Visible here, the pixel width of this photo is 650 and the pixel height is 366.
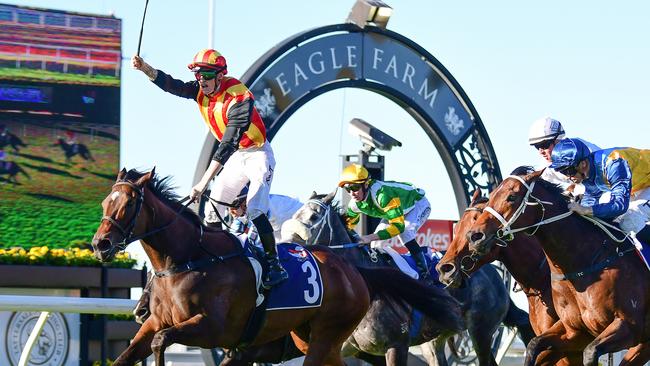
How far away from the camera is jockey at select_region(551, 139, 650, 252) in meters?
6.89

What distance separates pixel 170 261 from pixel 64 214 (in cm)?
768

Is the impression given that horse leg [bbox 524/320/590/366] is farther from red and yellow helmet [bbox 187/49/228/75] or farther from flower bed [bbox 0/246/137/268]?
flower bed [bbox 0/246/137/268]

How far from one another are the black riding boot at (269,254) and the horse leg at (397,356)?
1.89 meters

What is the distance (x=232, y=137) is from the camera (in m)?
6.99

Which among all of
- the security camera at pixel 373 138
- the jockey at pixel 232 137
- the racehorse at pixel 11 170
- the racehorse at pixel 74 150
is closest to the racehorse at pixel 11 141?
the racehorse at pixel 11 170

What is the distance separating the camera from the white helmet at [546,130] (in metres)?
7.56

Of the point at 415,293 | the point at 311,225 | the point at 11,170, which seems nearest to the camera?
the point at 415,293

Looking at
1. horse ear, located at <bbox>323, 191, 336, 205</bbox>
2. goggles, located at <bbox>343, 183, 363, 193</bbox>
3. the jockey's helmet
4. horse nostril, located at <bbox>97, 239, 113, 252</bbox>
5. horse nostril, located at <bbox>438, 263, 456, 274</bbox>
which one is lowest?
horse nostril, located at <bbox>438, 263, 456, 274</bbox>

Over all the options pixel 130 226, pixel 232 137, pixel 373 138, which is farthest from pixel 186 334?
pixel 373 138

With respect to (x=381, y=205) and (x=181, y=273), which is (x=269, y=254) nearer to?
(x=181, y=273)

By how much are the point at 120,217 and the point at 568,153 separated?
7.86ft

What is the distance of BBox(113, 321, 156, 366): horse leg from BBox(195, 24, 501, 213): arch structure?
3159 millimetres

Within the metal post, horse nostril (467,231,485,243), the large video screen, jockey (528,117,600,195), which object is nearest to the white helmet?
jockey (528,117,600,195)

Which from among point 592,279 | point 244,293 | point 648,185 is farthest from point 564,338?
point 244,293
